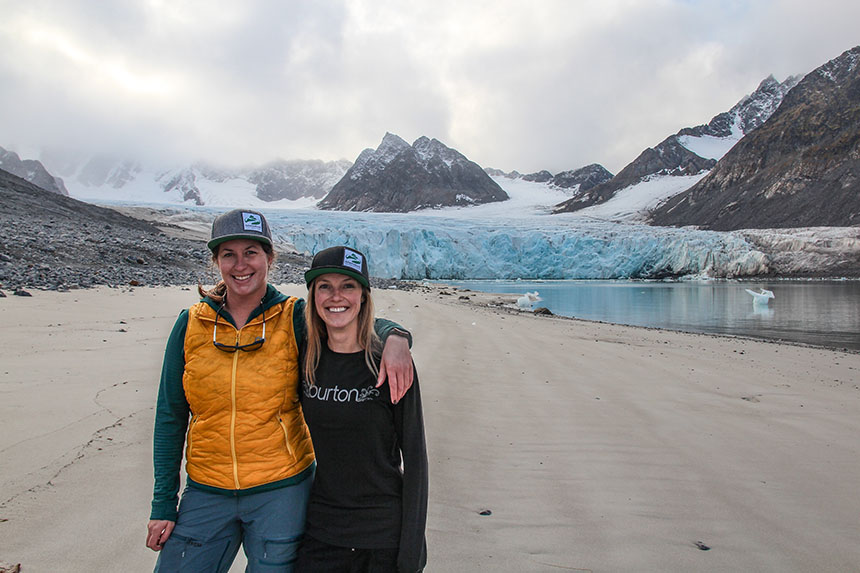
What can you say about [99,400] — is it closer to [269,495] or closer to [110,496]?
[110,496]

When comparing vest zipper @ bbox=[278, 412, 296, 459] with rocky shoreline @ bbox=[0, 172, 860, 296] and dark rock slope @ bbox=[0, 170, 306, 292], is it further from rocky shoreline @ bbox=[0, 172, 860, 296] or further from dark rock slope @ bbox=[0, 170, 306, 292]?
dark rock slope @ bbox=[0, 170, 306, 292]

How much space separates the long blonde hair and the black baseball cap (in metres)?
0.04

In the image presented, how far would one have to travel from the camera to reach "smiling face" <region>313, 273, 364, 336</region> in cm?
160

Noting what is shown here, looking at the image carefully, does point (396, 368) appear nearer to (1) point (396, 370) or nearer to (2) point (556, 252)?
(1) point (396, 370)

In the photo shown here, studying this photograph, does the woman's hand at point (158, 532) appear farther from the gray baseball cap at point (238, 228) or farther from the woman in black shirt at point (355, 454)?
the gray baseball cap at point (238, 228)

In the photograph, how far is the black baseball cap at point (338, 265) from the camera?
5.30 ft

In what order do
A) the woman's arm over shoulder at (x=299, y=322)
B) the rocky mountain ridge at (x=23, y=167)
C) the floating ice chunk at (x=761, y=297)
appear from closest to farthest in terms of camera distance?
1. the woman's arm over shoulder at (x=299, y=322)
2. the floating ice chunk at (x=761, y=297)
3. the rocky mountain ridge at (x=23, y=167)

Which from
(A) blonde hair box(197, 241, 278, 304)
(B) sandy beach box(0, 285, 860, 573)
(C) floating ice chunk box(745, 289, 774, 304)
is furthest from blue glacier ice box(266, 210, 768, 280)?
(A) blonde hair box(197, 241, 278, 304)

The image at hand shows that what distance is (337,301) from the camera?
1.61 m

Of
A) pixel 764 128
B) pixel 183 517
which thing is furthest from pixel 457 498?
pixel 764 128

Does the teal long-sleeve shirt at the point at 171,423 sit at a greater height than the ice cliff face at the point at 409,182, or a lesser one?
lesser

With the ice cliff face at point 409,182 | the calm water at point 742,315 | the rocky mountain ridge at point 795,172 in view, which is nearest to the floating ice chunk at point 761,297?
the calm water at point 742,315

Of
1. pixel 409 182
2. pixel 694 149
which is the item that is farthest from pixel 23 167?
pixel 694 149

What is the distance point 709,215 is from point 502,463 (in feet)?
293
